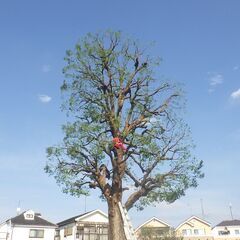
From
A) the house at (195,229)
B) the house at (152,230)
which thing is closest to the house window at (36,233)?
the house at (152,230)

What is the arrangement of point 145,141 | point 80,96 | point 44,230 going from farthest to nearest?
point 44,230
point 80,96
point 145,141

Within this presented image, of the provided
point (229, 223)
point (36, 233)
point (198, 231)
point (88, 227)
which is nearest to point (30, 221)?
point (36, 233)

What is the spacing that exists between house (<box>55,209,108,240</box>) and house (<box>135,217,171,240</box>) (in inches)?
197

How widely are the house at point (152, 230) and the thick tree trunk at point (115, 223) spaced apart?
105ft

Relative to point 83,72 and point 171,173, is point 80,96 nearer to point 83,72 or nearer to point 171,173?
point 83,72

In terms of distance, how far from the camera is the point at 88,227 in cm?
4694

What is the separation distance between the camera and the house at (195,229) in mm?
63234

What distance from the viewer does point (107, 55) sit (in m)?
18.3

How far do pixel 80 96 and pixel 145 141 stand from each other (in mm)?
4472

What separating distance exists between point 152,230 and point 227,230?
83.4 feet

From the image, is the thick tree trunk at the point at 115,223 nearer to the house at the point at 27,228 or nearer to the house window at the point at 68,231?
the house at the point at 27,228

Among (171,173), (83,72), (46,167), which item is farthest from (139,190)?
(83,72)

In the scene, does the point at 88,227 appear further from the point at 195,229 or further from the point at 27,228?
the point at 195,229

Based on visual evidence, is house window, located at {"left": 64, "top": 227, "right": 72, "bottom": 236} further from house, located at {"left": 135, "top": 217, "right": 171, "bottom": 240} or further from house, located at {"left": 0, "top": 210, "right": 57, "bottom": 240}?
house, located at {"left": 135, "top": 217, "right": 171, "bottom": 240}
